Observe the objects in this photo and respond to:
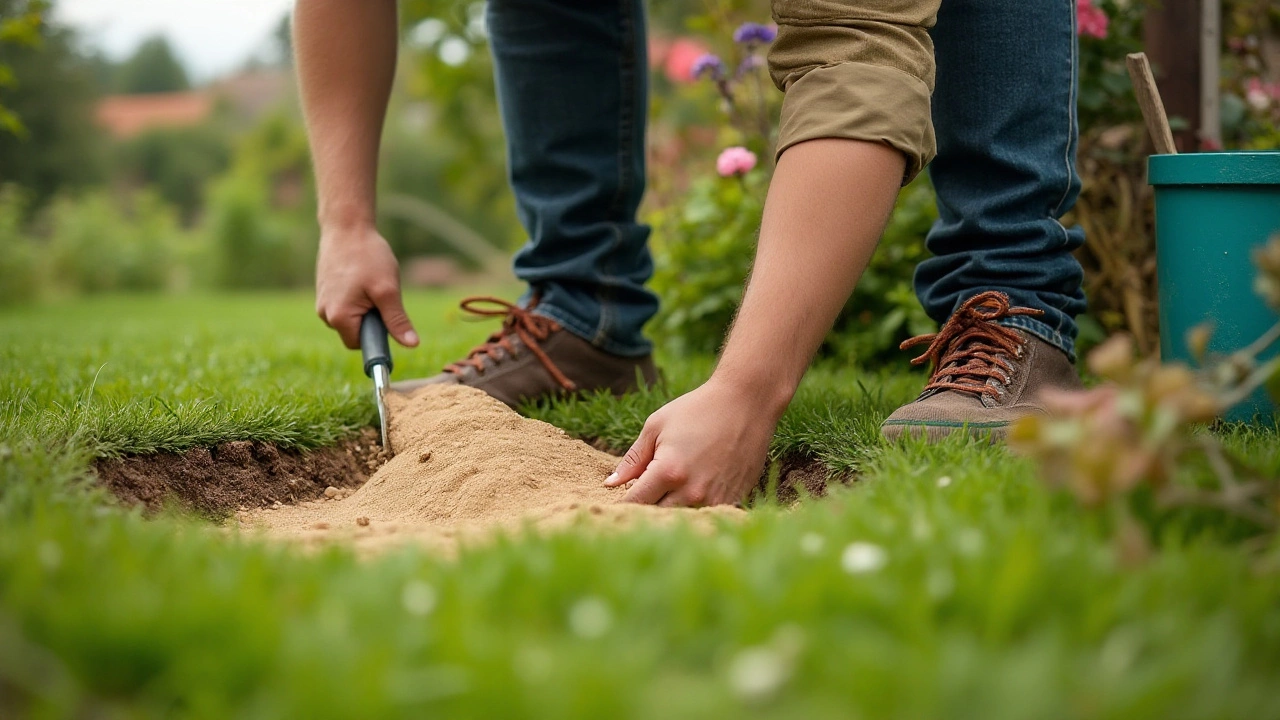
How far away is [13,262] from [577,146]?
730 cm

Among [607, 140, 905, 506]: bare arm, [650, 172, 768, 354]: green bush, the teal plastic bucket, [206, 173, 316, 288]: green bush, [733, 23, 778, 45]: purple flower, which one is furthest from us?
[206, 173, 316, 288]: green bush

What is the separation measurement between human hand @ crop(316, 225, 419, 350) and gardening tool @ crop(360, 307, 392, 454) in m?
0.02

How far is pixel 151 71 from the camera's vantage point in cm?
4541

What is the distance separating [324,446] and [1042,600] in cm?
167

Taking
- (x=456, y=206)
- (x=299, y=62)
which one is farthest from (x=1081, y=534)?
(x=456, y=206)

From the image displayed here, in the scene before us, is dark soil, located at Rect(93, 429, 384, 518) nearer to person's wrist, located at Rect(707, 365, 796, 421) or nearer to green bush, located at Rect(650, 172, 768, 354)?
person's wrist, located at Rect(707, 365, 796, 421)

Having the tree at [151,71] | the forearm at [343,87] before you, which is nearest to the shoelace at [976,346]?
the forearm at [343,87]

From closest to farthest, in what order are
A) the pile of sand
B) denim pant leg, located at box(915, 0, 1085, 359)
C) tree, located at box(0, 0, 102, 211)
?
the pile of sand
denim pant leg, located at box(915, 0, 1085, 359)
tree, located at box(0, 0, 102, 211)

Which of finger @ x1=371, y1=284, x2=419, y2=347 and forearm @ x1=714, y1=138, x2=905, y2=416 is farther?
finger @ x1=371, y1=284, x2=419, y2=347

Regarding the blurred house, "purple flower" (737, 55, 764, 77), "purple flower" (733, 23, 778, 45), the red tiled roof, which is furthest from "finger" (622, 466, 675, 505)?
the red tiled roof

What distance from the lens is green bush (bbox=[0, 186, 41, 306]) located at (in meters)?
7.93

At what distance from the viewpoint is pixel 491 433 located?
2055 mm

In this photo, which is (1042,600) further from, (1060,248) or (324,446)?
(324,446)

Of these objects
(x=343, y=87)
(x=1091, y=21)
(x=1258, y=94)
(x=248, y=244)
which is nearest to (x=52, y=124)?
(x=248, y=244)
